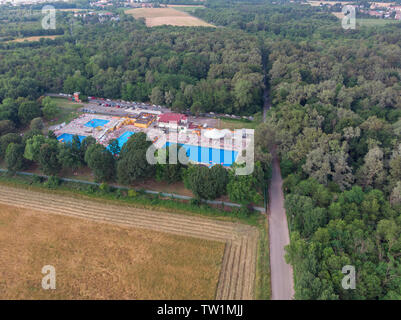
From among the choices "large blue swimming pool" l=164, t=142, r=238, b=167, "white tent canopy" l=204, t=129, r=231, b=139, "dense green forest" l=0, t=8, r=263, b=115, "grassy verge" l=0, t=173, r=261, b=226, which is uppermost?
"dense green forest" l=0, t=8, r=263, b=115

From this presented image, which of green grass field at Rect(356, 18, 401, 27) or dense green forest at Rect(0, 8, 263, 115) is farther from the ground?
green grass field at Rect(356, 18, 401, 27)

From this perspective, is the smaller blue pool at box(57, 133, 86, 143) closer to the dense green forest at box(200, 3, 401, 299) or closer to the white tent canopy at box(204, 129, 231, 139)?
the white tent canopy at box(204, 129, 231, 139)

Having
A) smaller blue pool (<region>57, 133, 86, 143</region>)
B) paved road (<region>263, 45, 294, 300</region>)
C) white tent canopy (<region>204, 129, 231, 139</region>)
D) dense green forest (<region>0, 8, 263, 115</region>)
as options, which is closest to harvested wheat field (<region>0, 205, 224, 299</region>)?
paved road (<region>263, 45, 294, 300</region>)

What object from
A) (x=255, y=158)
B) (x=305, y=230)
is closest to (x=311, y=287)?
(x=305, y=230)

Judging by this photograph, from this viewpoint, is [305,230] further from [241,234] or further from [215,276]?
[215,276]

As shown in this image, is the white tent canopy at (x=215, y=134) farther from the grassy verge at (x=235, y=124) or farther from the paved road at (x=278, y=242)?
the paved road at (x=278, y=242)

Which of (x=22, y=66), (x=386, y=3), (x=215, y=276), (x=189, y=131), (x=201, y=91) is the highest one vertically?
(x=386, y=3)

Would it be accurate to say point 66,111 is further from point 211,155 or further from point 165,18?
point 165,18
